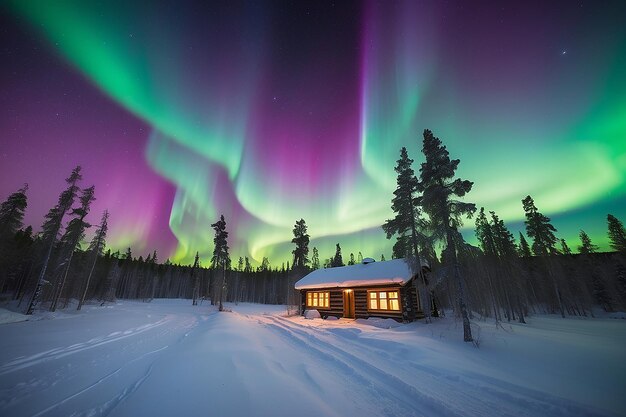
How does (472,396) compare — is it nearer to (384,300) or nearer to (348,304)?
(384,300)

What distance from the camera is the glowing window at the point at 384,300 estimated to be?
806 inches

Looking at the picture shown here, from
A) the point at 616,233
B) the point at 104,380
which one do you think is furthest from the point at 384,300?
the point at 616,233

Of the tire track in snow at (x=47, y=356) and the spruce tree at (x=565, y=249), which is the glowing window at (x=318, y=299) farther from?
the spruce tree at (x=565, y=249)

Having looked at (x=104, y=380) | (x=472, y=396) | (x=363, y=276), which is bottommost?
(x=472, y=396)

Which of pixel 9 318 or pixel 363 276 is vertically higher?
pixel 363 276

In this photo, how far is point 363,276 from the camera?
2267 centimetres

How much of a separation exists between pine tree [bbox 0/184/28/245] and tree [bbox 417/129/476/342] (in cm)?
4903

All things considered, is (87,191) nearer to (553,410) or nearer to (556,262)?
(553,410)

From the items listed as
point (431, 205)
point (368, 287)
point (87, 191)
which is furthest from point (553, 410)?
point (87, 191)

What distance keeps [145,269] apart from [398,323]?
88.3m

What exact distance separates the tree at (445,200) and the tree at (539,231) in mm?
27606

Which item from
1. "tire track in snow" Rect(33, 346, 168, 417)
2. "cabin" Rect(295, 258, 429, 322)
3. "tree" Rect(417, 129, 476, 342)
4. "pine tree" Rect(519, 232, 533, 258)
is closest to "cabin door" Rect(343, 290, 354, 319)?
"cabin" Rect(295, 258, 429, 322)

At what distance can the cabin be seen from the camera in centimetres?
2020

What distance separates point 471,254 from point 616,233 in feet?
152
